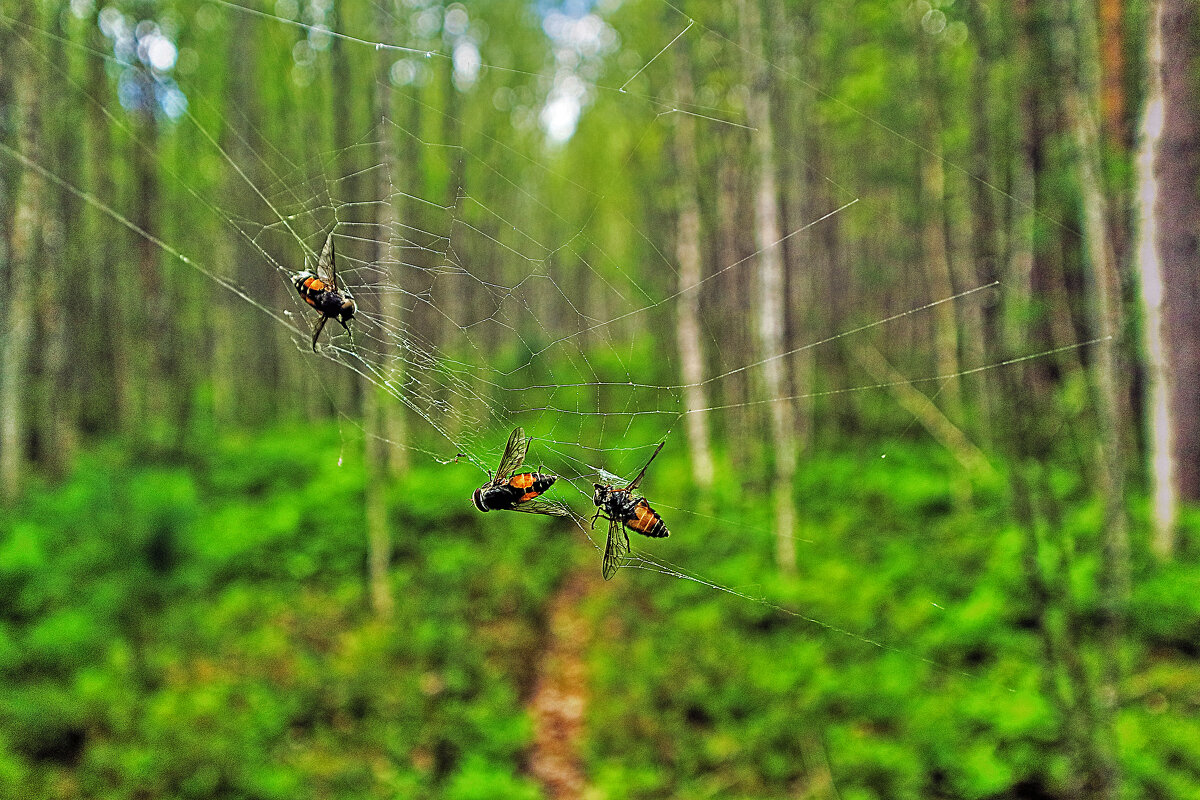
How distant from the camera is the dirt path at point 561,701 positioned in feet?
17.4

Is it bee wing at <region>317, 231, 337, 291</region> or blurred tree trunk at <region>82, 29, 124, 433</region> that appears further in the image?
blurred tree trunk at <region>82, 29, 124, 433</region>

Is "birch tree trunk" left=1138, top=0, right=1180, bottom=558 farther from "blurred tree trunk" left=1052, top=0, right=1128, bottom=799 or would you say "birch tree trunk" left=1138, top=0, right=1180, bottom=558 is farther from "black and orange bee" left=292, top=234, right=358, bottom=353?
"black and orange bee" left=292, top=234, right=358, bottom=353

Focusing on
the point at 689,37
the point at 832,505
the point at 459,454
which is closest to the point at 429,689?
the point at 459,454

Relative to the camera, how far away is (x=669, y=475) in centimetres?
1203

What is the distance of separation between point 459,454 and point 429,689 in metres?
5.12

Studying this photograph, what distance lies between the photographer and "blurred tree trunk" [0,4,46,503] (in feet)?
24.2

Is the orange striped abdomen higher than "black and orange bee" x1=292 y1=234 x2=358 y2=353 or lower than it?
lower

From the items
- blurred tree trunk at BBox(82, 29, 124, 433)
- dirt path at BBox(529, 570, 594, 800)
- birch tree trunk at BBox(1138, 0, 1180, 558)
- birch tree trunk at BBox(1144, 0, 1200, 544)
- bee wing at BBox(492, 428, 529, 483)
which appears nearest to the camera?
bee wing at BBox(492, 428, 529, 483)

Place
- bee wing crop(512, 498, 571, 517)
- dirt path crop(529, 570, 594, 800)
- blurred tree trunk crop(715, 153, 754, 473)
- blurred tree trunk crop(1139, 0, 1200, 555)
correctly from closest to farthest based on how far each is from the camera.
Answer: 1. bee wing crop(512, 498, 571, 517)
2. dirt path crop(529, 570, 594, 800)
3. blurred tree trunk crop(1139, 0, 1200, 555)
4. blurred tree trunk crop(715, 153, 754, 473)

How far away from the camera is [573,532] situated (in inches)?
403

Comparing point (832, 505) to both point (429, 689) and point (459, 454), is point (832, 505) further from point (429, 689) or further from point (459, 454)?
point (459, 454)

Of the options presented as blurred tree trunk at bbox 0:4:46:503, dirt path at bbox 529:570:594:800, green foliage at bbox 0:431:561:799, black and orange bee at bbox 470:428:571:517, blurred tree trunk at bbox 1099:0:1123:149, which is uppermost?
blurred tree trunk at bbox 1099:0:1123:149

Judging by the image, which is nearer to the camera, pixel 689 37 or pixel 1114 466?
pixel 1114 466

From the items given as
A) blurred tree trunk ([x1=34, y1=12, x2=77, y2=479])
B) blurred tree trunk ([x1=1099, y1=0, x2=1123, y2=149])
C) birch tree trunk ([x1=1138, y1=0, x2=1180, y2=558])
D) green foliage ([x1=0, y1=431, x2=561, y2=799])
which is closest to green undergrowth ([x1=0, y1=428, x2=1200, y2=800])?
green foliage ([x1=0, y1=431, x2=561, y2=799])
